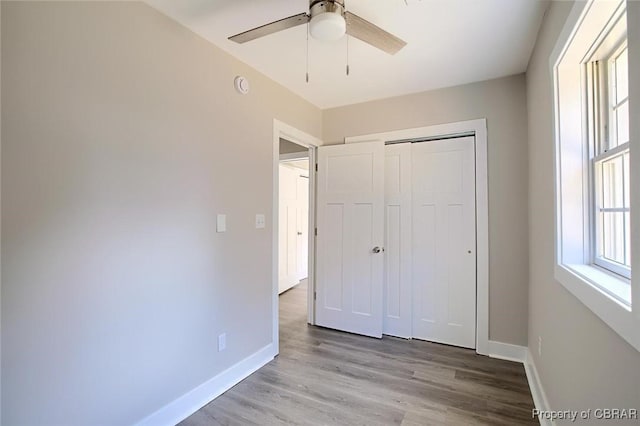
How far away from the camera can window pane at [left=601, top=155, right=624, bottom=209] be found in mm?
1301

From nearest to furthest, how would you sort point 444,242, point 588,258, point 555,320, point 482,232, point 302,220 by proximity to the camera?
point 588,258 < point 555,320 < point 482,232 < point 444,242 < point 302,220

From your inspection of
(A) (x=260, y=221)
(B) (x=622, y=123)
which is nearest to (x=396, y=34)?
(B) (x=622, y=123)

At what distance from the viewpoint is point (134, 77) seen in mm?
1704

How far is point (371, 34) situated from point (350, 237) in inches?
81.8

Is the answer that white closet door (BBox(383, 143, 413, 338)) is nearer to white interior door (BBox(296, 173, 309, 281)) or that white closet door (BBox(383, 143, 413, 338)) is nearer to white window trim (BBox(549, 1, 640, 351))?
white window trim (BBox(549, 1, 640, 351))

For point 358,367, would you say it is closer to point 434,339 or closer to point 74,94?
point 434,339

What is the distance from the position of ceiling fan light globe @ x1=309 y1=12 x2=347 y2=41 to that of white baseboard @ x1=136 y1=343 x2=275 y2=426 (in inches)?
88.8

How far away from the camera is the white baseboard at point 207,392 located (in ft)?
5.99

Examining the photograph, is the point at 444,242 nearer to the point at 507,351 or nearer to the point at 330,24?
the point at 507,351

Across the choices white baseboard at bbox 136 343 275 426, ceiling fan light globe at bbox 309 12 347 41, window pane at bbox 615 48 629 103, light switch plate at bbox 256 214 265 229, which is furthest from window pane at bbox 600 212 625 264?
white baseboard at bbox 136 343 275 426

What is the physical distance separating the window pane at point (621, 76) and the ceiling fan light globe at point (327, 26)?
1210 millimetres

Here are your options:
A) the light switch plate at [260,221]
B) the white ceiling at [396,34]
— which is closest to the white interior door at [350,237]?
the white ceiling at [396,34]

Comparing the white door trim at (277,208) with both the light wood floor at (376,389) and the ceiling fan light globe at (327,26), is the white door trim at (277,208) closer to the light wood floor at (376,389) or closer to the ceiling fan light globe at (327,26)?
the light wood floor at (376,389)

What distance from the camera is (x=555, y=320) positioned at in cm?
170
